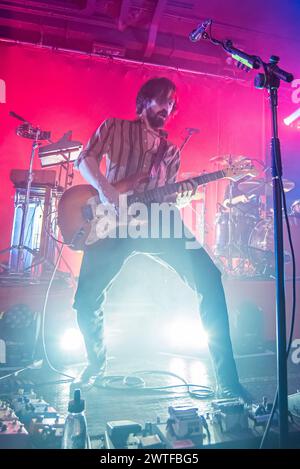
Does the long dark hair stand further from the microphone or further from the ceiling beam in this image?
the ceiling beam

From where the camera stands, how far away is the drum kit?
5.95m

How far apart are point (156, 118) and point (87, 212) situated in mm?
1019

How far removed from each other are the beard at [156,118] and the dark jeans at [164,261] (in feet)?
3.46

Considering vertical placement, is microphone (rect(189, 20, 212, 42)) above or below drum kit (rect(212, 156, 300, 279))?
above

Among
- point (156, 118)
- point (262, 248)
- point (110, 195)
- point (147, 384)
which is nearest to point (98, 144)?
point (110, 195)

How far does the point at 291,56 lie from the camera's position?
281 inches

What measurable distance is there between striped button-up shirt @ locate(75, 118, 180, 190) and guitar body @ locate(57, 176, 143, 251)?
0.09 m

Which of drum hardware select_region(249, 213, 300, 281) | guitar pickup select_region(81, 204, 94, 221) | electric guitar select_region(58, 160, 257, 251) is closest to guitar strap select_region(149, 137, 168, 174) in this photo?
electric guitar select_region(58, 160, 257, 251)

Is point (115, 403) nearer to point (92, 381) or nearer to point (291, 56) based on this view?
point (92, 381)

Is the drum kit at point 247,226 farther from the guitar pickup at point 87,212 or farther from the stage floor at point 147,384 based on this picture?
the guitar pickup at point 87,212

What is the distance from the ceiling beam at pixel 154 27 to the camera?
18.1 ft

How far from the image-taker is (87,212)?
3016 mm

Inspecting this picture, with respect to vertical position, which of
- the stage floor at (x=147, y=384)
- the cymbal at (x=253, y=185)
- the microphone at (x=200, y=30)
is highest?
the cymbal at (x=253, y=185)

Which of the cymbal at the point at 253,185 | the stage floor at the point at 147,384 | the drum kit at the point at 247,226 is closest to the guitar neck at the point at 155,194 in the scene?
the stage floor at the point at 147,384
